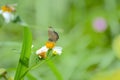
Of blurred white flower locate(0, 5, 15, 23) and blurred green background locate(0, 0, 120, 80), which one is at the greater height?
blurred white flower locate(0, 5, 15, 23)

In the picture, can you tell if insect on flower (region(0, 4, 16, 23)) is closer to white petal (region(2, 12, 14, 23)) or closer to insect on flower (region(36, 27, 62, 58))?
white petal (region(2, 12, 14, 23))

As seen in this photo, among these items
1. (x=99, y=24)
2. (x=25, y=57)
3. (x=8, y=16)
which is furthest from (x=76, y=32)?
(x=25, y=57)

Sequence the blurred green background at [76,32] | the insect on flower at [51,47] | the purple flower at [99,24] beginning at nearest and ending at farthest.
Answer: the insect on flower at [51,47]
the blurred green background at [76,32]
the purple flower at [99,24]

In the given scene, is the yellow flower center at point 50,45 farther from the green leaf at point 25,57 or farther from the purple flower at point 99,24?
the purple flower at point 99,24

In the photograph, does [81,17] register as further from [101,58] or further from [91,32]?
[101,58]

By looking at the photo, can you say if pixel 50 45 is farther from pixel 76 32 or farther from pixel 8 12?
pixel 76 32

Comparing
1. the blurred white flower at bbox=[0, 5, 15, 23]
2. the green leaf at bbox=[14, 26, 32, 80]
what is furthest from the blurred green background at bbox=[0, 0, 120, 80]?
the green leaf at bbox=[14, 26, 32, 80]

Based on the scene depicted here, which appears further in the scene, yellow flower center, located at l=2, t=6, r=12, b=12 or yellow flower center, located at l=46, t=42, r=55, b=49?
yellow flower center, located at l=2, t=6, r=12, b=12

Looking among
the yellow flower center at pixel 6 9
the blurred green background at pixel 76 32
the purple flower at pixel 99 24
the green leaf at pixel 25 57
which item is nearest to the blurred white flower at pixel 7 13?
the yellow flower center at pixel 6 9
